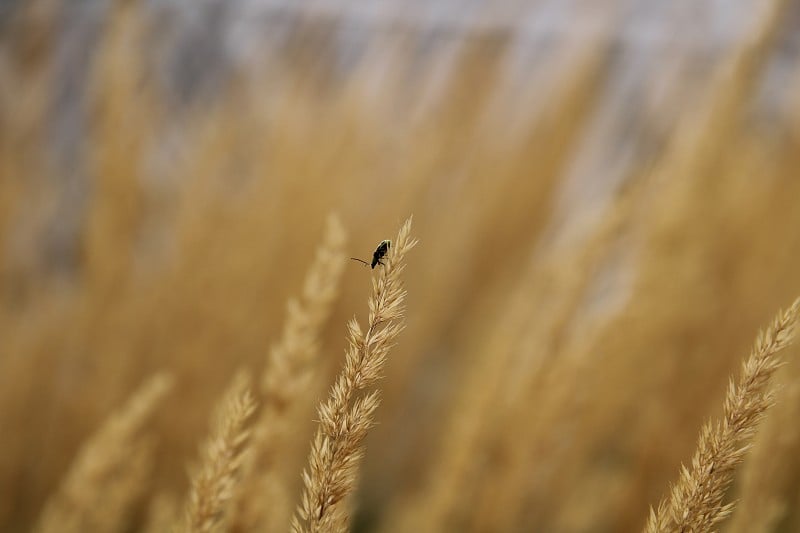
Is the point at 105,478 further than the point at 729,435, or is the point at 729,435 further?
the point at 105,478

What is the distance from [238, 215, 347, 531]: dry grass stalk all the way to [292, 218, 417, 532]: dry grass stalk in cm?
10

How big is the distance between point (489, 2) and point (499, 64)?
514 millimetres

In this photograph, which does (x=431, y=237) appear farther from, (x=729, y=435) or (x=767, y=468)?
(x=729, y=435)

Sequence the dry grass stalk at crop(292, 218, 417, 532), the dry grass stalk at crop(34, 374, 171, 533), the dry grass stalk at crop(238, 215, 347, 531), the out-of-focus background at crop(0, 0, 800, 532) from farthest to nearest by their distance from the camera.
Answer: the out-of-focus background at crop(0, 0, 800, 532) → the dry grass stalk at crop(34, 374, 171, 533) → the dry grass stalk at crop(238, 215, 347, 531) → the dry grass stalk at crop(292, 218, 417, 532)

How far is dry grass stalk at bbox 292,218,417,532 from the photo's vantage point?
0.43 meters

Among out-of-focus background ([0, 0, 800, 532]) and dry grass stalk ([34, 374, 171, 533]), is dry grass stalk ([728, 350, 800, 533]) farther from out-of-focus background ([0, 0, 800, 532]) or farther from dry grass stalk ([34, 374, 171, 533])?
dry grass stalk ([34, 374, 171, 533])

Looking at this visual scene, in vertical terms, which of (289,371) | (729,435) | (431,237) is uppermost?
(431,237)

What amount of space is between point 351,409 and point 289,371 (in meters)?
0.13

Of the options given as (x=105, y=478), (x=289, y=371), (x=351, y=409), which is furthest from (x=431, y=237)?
(x=351, y=409)

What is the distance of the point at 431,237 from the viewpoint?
1863 mm

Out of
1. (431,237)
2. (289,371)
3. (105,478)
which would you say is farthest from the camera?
(431,237)

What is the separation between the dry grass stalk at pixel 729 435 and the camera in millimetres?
434

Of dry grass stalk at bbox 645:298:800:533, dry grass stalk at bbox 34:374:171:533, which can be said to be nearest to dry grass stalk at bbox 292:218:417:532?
dry grass stalk at bbox 645:298:800:533

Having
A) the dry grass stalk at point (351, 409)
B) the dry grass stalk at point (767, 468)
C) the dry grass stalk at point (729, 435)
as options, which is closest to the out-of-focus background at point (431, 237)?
the dry grass stalk at point (767, 468)
